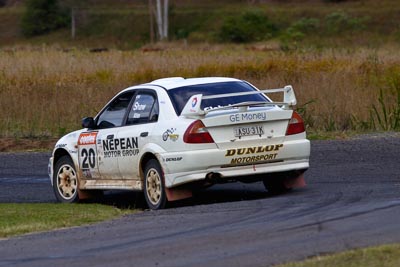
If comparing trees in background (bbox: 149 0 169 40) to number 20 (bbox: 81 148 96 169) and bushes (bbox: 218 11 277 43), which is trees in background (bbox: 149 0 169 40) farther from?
number 20 (bbox: 81 148 96 169)

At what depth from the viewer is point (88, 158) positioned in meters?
13.8

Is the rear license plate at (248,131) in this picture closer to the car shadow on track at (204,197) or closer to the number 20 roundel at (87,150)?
the car shadow on track at (204,197)

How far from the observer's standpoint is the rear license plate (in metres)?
12.2

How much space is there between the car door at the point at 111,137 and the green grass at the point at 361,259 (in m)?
5.27

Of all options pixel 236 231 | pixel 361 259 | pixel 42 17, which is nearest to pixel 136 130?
pixel 236 231

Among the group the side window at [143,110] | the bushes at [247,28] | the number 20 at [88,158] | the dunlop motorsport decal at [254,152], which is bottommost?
the bushes at [247,28]

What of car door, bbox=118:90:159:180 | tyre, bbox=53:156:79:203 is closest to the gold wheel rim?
tyre, bbox=53:156:79:203

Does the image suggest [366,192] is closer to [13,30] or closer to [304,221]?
[304,221]

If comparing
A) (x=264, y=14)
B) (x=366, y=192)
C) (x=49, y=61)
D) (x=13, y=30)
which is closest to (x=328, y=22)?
(x=264, y=14)

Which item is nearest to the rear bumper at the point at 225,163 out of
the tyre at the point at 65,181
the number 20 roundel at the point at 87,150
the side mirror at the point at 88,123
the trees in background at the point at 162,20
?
the number 20 roundel at the point at 87,150

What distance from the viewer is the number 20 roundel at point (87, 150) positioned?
1368cm

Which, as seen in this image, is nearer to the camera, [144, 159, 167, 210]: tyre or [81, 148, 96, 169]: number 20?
[144, 159, 167, 210]: tyre

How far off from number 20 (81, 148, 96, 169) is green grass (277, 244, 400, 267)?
5878mm

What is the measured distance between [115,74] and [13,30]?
53452mm
